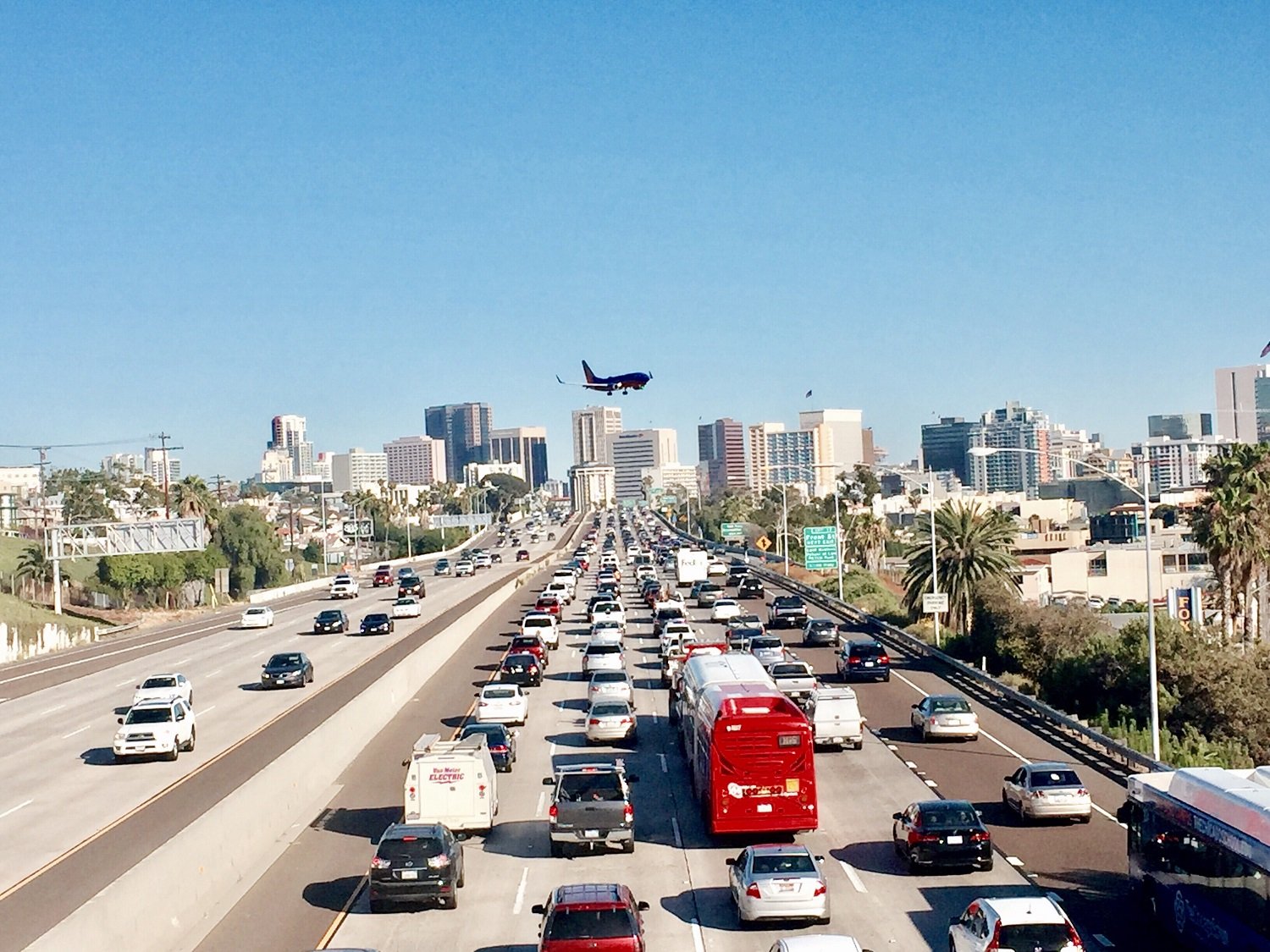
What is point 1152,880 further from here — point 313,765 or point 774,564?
point 774,564

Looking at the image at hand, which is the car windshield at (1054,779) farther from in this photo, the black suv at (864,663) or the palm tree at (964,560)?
the palm tree at (964,560)

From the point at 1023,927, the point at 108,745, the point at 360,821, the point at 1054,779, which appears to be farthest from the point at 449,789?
the point at 108,745

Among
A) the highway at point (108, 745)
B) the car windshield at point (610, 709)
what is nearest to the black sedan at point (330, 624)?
the highway at point (108, 745)

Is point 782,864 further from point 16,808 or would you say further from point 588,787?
point 16,808

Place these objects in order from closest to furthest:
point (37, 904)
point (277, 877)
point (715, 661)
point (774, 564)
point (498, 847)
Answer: point (37, 904)
point (277, 877)
point (498, 847)
point (715, 661)
point (774, 564)

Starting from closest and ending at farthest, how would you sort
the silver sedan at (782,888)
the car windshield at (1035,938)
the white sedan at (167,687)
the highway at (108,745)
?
the car windshield at (1035,938)
the silver sedan at (782,888)
the highway at (108,745)
the white sedan at (167,687)

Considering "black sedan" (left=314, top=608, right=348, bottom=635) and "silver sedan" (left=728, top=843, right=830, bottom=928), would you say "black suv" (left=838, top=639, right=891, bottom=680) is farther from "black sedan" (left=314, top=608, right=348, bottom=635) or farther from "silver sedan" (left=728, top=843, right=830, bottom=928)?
"black sedan" (left=314, top=608, right=348, bottom=635)

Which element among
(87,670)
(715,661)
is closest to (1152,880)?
(715,661)
